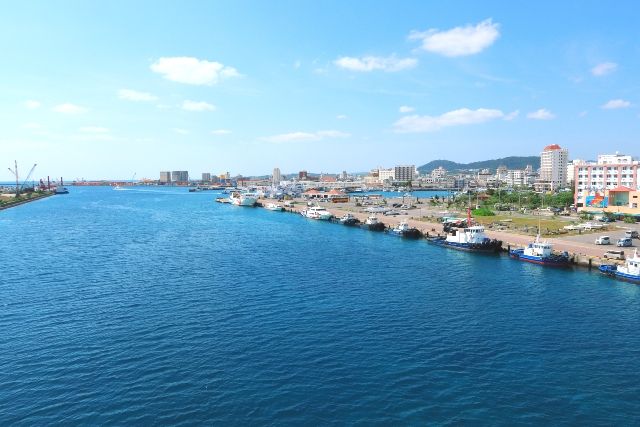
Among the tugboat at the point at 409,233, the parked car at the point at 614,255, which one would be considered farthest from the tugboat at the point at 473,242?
the parked car at the point at 614,255

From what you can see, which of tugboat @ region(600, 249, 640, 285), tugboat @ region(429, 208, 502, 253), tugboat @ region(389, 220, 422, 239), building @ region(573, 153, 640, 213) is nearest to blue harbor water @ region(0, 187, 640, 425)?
tugboat @ region(600, 249, 640, 285)

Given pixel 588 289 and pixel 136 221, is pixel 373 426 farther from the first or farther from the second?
pixel 136 221

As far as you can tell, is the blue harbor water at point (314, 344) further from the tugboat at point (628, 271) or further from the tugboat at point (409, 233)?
the tugboat at point (409, 233)

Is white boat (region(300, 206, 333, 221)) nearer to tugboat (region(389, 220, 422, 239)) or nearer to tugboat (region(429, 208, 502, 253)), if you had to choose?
tugboat (region(389, 220, 422, 239))

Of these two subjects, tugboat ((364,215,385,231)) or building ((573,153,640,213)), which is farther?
building ((573,153,640,213))

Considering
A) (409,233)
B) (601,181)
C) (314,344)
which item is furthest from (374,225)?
(601,181)
